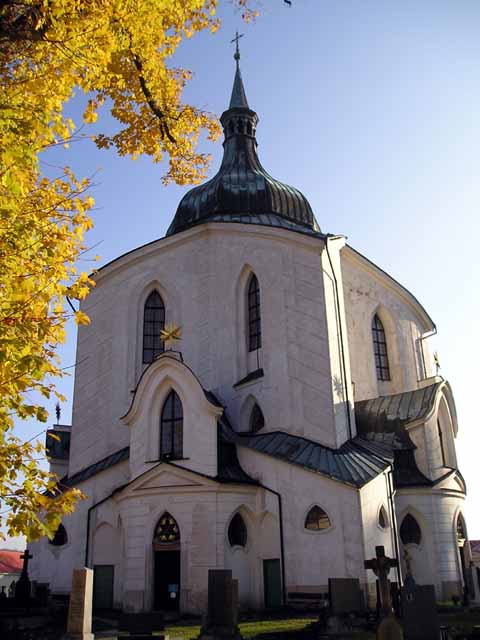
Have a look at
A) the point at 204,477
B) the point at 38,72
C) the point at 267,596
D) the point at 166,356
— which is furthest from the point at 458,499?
the point at 38,72

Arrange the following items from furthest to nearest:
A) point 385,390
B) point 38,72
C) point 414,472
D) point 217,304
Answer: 1. point 385,390
2. point 217,304
3. point 414,472
4. point 38,72

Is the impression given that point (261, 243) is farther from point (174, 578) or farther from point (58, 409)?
point (58, 409)

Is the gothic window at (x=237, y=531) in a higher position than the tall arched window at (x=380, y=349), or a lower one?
lower

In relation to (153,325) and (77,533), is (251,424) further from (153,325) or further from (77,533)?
(77,533)

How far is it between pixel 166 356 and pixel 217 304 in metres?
4.27

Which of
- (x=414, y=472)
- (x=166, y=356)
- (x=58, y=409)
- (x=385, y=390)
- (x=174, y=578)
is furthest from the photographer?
(x=58, y=409)

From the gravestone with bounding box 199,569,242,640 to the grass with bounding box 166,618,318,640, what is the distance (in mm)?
452

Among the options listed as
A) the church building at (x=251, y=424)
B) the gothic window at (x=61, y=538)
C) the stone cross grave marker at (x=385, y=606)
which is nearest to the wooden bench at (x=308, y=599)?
the church building at (x=251, y=424)

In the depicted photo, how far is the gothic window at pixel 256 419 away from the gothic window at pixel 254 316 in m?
2.35

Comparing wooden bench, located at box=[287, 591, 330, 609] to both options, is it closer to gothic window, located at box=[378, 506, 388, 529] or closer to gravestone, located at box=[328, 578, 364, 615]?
gravestone, located at box=[328, 578, 364, 615]

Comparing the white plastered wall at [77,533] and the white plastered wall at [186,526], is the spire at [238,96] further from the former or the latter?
the white plastered wall at [186,526]

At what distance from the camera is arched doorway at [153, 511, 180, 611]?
19.0 metres

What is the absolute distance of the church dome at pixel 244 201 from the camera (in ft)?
92.9

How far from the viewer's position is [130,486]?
20344 millimetres
